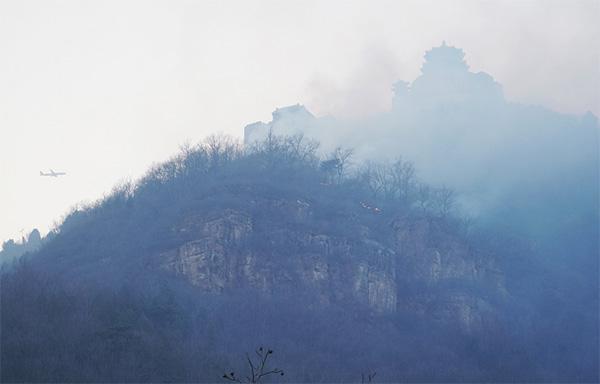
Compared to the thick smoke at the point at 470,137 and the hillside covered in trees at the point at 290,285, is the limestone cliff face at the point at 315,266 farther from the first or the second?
the thick smoke at the point at 470,137

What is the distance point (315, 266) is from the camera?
121750mm

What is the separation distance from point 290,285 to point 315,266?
410 centimetres

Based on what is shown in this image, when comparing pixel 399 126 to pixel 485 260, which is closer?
pixel 485 260

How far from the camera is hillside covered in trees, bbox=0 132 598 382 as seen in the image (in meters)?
95.2

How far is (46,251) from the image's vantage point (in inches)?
5084

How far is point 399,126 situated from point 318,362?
75565mm

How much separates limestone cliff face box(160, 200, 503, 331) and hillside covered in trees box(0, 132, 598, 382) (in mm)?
185

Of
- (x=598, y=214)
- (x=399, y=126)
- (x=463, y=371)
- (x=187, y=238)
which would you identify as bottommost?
(x=463, y=371)

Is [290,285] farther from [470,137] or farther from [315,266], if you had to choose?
[470,137]

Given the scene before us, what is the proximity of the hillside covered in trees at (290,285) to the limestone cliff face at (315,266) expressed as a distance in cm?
19

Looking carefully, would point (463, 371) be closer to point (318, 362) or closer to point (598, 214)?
point (318, 362)

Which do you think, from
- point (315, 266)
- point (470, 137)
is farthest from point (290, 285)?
point (470, 137)

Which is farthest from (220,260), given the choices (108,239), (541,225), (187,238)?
(541,225)

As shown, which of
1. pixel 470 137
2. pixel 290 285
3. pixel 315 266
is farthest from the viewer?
pixel 470 137
